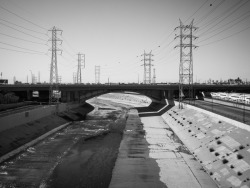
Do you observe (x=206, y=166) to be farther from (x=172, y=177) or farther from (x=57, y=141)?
(x=57, y=141)

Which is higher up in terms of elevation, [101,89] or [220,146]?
[101,89]

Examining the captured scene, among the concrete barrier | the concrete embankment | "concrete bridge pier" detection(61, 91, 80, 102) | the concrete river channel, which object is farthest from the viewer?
"concrete bridge pier" detection(61, 91, 80, 102)

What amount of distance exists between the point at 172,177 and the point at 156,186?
3500 mm

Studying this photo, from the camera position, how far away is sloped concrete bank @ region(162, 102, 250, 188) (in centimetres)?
2728

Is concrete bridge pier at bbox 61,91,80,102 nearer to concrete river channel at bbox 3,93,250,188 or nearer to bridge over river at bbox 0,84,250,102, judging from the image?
bridge over river at bbox 0,84,250,102

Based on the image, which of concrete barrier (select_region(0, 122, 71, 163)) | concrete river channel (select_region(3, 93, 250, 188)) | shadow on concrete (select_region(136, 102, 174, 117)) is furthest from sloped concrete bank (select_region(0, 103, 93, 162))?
shadow on concrete (select_region(136, 102, 174, 117))

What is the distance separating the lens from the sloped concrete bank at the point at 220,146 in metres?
27.3

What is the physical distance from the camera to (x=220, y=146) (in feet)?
116

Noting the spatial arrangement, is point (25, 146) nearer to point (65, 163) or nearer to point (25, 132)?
point (25, 132)

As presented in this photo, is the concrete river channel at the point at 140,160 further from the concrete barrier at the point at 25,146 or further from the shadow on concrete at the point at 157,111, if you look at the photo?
the shadow on concrete at the point at 157,111

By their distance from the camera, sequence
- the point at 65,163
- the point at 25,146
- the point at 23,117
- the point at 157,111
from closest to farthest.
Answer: the point at 65,163, the point at 25,146, the point at 23,117, the point at 157,111

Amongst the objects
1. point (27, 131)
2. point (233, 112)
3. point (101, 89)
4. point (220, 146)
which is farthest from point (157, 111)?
point (220, 146)

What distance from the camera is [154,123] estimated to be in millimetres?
67875

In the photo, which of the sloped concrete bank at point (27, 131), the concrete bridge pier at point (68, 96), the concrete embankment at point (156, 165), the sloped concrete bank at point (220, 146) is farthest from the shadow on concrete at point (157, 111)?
the concrete embankment at point (156, 165)
